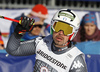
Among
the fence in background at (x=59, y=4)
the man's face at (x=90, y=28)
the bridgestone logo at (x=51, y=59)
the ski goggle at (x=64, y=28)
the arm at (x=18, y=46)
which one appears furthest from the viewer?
the fence in background at (x=59, y=4)

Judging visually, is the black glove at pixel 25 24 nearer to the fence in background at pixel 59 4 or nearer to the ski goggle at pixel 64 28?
the ski goggle at pixel 64 28

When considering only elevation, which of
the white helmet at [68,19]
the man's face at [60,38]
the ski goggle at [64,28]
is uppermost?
the white helmet at [68,19]

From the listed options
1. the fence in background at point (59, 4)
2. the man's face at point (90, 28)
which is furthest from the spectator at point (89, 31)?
the fence in background at point (59, 4)

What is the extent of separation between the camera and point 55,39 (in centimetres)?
277

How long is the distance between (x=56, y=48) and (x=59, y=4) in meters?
7.69

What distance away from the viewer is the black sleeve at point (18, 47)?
2.91m

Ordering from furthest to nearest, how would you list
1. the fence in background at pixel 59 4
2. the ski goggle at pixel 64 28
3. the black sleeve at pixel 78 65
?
the fence in background at pixel 59 4, the ski goggle at pixel 64 28, the black sleeve at pixel 78 65

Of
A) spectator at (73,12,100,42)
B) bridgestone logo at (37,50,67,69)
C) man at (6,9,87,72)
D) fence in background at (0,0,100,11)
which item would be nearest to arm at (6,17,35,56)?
man at (6,9,87,72)

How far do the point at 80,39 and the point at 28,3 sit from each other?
494 cm

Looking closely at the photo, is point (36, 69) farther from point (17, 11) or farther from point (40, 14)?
point (17, 11)

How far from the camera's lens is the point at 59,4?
10273 millimetres

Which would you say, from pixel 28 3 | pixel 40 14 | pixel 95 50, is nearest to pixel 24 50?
pixel 95 50

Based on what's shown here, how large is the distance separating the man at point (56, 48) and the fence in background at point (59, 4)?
7.08 meters

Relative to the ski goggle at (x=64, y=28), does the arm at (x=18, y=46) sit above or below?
below
